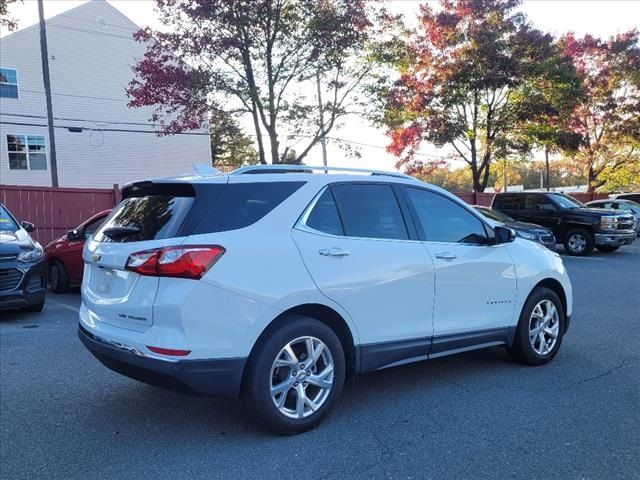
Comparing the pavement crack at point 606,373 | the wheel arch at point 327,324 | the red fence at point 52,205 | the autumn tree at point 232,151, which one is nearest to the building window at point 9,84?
the autumn tree at point 232,151

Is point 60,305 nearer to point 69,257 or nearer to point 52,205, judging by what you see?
point 69,257

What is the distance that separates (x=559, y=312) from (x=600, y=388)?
1.03 meters

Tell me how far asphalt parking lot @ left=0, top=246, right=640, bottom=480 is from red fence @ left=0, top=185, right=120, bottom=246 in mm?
7802

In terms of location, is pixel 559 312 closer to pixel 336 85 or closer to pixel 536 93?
pixel 336 85

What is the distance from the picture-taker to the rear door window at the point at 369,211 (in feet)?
13.9

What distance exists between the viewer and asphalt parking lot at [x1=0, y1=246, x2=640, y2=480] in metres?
3.39

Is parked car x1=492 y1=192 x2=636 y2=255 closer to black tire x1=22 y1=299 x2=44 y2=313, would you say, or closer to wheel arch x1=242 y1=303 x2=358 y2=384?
black tire x1=22 y1=299 x2=44 y2=313

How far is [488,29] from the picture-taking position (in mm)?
19953

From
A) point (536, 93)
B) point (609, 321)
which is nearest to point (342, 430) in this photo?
point (609, 321)

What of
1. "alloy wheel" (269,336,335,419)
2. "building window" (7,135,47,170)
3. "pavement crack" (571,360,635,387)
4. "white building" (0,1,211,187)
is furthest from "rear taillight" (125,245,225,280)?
"building window" (7,135,47,170)

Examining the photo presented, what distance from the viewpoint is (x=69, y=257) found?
1018 centimetres

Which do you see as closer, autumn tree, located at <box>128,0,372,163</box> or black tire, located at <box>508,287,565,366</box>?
black tire, located at <box>508,287,565,366</box>

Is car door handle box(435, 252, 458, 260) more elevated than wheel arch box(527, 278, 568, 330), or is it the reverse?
car door handle box(435, 252, 458, 260)

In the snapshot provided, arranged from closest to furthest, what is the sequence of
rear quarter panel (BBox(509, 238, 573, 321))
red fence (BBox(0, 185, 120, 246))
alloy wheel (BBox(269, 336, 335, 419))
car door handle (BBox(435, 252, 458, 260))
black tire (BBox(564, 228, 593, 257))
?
alloy wheel (BBox(269, 336, 335, 419)) < car door handle (BBox(435, 252, 458, 260)) < rear quarter panel (BBox(509, 238, 573, 321)) < red fence (BBox(0, 185, 120, 246)) < black tire (BBox(564, 228, 593, 257))
